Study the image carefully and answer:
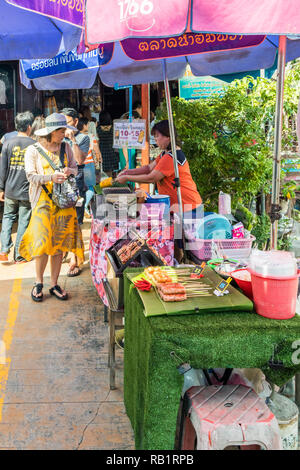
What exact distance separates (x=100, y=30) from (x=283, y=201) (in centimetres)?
514

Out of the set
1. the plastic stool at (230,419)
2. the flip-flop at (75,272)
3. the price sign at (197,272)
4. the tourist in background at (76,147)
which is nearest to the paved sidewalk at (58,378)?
the flip-flop at (75,272)

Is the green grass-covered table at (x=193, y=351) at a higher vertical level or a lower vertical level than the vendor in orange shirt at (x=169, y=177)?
lower

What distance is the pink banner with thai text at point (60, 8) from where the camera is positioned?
12.2ft

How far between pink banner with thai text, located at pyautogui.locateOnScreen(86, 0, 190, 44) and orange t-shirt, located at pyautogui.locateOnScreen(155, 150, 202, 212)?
2202 mm

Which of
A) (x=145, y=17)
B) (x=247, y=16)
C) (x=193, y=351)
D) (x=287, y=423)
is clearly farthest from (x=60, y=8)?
(x=287, y=423)

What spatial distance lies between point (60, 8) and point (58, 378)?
295 cm

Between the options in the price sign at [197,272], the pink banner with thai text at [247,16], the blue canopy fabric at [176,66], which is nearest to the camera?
the pink banner with thai text at [247,16]

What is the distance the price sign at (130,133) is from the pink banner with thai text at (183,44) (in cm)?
308

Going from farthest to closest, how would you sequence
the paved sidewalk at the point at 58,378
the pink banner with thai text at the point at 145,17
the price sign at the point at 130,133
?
the price sign at the point at 130,133 < the paved sidewalk at the point at 58,378 < the pink banner with thai text at the point at 145,17

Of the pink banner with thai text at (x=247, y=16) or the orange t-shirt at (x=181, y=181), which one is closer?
the pink banner with thai text at (x=247, y=16)

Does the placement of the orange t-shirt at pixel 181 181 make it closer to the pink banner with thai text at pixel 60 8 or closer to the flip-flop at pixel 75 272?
the pink banner with thai text at pixel 60 8

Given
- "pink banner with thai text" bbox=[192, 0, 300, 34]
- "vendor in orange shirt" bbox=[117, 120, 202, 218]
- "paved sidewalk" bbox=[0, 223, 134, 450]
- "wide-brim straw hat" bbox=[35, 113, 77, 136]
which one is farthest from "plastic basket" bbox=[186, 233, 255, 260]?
"wide-brim straw hat" bbox=[35, 113, 77, 136]

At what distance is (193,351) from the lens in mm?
2555

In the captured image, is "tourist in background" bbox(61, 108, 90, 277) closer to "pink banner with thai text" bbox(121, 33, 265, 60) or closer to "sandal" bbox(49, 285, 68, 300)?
"sandal" bbox(49, 285, 68, 300)
